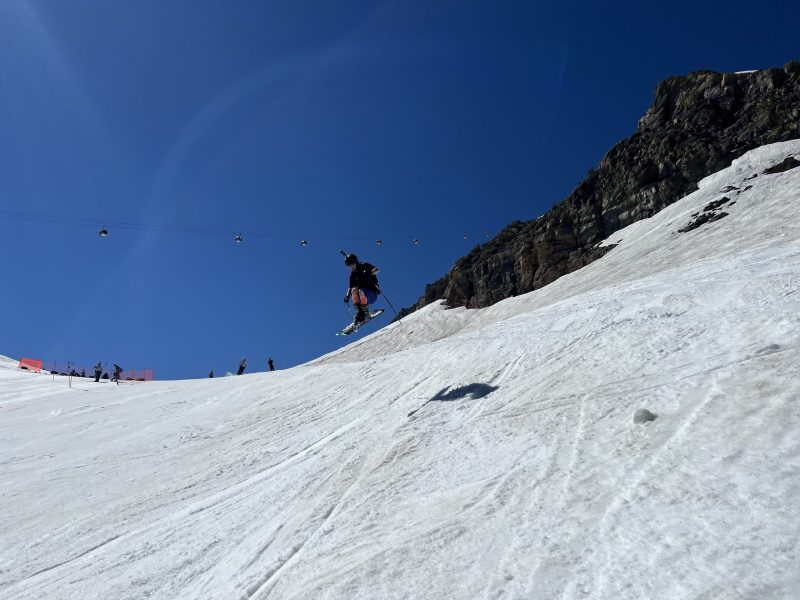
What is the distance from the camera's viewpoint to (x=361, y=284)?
61.0 feet

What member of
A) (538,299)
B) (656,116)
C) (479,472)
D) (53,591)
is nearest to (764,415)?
(479,472)

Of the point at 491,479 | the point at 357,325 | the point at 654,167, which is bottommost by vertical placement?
the point at 491,479

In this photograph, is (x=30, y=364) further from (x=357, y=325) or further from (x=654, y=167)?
(x=654, y=167)

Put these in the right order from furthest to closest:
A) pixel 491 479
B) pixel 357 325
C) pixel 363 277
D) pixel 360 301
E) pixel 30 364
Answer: pixel 30 364 → pixel 357 325 → pixel 360 301 → pixel 363 277 → pixel 491 479

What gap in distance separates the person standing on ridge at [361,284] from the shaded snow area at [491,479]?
597 centimetres

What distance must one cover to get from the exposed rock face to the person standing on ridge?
112 ft

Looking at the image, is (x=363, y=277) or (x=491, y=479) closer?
(x=491, y=479)

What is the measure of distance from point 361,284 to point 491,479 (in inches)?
533

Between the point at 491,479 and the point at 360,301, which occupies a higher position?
the point at 360,301

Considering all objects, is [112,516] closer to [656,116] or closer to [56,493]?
[56,493]

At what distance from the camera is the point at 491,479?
548cm

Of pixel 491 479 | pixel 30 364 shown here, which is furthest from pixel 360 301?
pixel 30 364

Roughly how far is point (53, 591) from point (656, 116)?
84.5m

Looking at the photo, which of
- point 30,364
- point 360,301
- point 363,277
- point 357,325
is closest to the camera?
point 363,277
